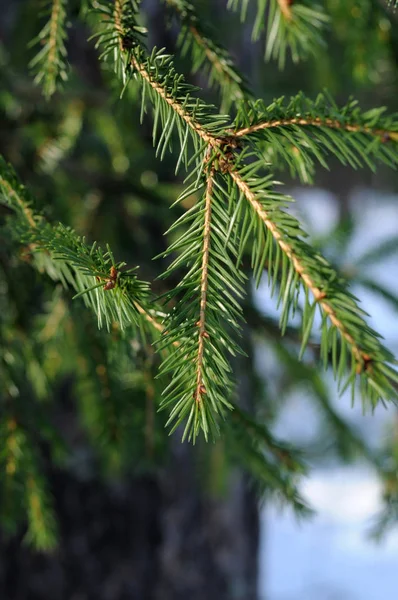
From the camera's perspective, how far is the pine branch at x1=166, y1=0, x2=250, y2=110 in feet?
2.11

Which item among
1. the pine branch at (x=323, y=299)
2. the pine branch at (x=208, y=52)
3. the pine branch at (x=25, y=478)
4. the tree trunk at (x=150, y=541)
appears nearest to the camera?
the pine branch at (x=323, y=299)

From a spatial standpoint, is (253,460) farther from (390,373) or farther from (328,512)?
(328,512)

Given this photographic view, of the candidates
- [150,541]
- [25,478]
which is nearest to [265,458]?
[25,478]

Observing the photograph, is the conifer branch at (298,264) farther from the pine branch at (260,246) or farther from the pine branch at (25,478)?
the pine branch at (25,478)

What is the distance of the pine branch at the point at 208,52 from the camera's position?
64cm

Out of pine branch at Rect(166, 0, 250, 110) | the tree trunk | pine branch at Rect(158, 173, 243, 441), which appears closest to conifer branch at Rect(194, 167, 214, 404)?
pine branch at Rect(158, 173, 243, 441)

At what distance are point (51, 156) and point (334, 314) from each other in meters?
0.96

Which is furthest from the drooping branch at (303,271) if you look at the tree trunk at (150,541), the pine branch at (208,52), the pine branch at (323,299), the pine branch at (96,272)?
the tree trunk at (150,541)

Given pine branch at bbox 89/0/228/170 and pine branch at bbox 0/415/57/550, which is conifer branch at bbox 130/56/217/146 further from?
pine branch at bbox 0/415/57/550

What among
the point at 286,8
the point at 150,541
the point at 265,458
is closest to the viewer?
the point at 286,8

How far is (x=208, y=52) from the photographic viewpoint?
0.66 m

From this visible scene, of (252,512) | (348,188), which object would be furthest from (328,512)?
(252,512)

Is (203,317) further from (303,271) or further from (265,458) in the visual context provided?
(265,458)

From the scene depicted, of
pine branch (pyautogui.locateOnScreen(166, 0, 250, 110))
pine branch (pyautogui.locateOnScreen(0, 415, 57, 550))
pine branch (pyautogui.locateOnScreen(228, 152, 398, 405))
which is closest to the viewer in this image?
pine branch (pyautogui.locateOnScreen(228, 152, 398, 405))
